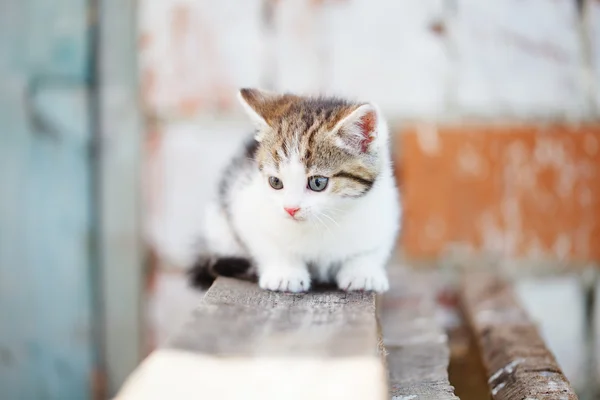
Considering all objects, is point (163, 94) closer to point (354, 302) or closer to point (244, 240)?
point (244, 240)

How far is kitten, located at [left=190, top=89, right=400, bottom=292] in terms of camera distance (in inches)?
67.2

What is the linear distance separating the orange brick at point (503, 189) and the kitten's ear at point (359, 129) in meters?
1.21

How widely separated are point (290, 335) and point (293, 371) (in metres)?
0.16

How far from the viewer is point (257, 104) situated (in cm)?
184

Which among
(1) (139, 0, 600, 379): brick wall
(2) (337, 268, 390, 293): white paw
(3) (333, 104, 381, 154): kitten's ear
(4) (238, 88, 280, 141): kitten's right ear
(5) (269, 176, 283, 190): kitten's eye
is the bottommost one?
(2) (337, 268, 390, 293): white paw

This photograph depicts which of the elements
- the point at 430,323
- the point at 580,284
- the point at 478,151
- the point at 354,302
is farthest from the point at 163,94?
the point at 580,284

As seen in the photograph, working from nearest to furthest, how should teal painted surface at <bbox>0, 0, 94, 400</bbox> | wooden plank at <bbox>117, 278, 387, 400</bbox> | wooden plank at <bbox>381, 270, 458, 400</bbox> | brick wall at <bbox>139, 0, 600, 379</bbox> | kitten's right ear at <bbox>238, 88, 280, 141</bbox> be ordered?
wooden plank at <bbox>117, 278, 387, 400</bbox> → wooden plank at <bbox>381, 270, 458, 400</bbox> → kitten's right ear at <bbox>238, 88, 280, 141</bbox> → brick wall at <bbox>139, 0, 600, 379</bbox> → teal painted surface at <bbox>0, 0, 94, 400</bbox>

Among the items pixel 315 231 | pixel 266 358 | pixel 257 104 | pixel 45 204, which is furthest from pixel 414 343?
pixel 45 204

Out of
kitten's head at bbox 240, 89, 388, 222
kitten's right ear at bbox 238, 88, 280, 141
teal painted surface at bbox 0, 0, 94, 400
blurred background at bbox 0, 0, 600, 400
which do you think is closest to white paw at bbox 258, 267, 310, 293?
kitten's head at bbox 240, 89, 388, 222

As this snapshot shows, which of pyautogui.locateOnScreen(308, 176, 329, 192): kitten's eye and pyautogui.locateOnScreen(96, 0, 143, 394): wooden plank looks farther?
pyautogui.locateOnScreen(96, 0, 143, 394): wooden plank

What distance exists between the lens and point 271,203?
1793 millimetres

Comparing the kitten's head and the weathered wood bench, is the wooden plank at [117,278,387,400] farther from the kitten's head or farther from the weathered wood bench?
the kitten's head

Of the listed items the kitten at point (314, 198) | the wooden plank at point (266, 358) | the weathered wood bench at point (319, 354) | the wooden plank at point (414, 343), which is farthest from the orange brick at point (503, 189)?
the wooden plank at point (266, 358)

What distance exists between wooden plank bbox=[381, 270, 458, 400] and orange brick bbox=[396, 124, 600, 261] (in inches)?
13.4
